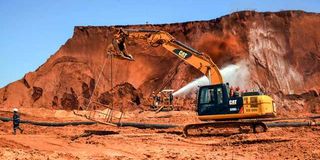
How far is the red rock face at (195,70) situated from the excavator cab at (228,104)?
19482 millimetres

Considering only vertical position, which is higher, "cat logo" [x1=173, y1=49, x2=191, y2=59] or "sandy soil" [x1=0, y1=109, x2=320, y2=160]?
"cat logo" [x1=173, y1=49, x2=191, y2=59]

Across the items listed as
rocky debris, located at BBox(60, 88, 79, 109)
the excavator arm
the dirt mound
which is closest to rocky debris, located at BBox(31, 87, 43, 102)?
rocky debris, located at BBox(60, 88, 79, 109)

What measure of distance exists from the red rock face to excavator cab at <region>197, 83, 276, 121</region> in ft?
63.9

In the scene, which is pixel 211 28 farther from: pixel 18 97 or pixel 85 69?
pixel 18 97

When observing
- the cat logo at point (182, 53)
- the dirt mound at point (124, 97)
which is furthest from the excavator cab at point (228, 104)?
the dirt mound at point (124, 97)

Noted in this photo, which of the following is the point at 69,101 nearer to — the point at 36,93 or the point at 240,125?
the point at 36,93

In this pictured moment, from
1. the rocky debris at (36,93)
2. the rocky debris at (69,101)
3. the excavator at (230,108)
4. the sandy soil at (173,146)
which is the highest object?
the rocky debris at (36,93)

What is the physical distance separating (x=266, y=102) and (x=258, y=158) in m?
4.87

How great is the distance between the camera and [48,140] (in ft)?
52.7

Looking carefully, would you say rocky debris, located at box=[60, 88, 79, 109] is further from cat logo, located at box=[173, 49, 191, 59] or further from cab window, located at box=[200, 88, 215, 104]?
cab window, located at box=[200, 88, 215, 104]

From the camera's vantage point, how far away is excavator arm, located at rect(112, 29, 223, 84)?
60.8ft

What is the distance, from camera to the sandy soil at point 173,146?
40.4 ft

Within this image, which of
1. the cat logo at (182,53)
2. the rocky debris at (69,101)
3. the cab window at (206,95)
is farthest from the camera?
the rocky debris at (69,101)

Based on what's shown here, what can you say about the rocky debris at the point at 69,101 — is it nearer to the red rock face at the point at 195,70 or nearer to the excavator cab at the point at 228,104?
the red rock face at the point at 195,70
